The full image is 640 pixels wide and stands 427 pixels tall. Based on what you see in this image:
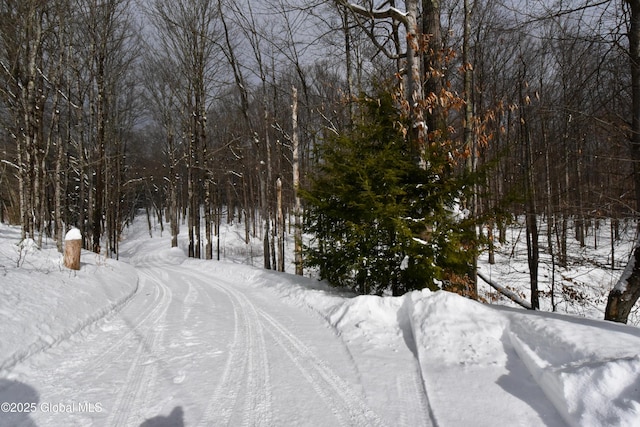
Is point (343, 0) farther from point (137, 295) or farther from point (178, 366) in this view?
point (137, 295)

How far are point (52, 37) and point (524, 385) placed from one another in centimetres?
1907

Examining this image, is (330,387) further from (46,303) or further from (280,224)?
(280,224)

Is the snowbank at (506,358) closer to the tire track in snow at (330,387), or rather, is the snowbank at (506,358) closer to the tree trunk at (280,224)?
the tire track in snow at (330,387)

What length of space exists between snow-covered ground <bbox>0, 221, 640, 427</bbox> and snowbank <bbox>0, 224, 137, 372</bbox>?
0.03 m

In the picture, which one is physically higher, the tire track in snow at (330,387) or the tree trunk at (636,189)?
the tree trunk at (636,189)

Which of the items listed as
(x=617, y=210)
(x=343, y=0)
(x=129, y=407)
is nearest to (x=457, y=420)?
(x=129, y=407)

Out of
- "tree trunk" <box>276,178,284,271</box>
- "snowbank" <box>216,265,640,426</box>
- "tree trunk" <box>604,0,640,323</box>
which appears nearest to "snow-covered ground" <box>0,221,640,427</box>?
"snowbank" <box>216,265,640,426</box>

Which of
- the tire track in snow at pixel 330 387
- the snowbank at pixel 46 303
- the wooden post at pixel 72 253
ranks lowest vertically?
the tire track in snow at pixel 330 387

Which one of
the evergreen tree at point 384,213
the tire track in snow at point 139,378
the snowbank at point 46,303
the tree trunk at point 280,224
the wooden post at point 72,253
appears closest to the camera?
the tire track in snow at point 139,378

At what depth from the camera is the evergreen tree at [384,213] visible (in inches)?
213

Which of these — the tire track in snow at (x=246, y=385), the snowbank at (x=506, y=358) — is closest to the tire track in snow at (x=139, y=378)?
the tire track in snow at (x=246, y=385)

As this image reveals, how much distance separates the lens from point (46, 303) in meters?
5.27

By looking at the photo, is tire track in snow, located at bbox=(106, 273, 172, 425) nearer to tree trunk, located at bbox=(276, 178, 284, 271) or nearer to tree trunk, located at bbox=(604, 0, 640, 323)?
tree trunk, located at bbox=(604, 0, 640, 323)

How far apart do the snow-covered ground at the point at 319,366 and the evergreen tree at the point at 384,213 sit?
84cm
